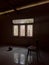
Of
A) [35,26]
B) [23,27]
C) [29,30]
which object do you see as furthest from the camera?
[23,27]

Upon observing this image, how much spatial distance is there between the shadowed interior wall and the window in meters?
0.31

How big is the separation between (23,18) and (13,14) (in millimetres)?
920

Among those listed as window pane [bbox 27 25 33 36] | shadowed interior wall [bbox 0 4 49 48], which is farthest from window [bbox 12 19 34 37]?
shadowed interior wall [bbox 0 4 49 48]

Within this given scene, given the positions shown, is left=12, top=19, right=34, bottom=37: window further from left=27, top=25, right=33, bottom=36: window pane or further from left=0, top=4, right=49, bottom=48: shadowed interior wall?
left=0, top=4, right=49, bottom=48: shadowed interior wall

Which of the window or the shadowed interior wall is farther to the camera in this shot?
the window

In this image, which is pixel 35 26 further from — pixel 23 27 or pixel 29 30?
pixel 23 27

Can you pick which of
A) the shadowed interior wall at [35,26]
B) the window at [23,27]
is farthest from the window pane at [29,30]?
the shadowed interior wall at [35,26]

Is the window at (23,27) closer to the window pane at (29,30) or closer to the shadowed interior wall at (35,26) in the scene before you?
the window pane at (29,30)

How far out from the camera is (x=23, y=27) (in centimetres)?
909

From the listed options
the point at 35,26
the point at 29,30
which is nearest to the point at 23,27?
the point at 29,30

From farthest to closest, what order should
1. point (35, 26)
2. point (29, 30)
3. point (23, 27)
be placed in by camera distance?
point (23, 27), point (29, 30), point (35, 26)

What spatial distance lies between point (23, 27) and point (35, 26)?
116cm

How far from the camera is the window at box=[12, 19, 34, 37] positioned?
8703 mm

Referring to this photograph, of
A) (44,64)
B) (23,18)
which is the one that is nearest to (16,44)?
(23,18)
